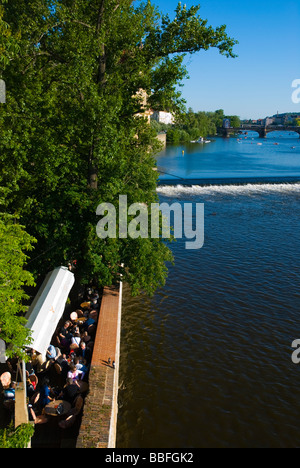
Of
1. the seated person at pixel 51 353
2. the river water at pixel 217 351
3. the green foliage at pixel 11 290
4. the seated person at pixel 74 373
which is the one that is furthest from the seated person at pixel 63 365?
the green foliage at pixel 11 290

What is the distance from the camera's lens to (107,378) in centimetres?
1184

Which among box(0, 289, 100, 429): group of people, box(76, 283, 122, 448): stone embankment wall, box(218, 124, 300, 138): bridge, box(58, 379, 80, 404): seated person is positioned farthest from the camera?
box(218, 124, 300, 138): bridge

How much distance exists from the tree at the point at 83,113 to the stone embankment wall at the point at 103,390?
1760 mm

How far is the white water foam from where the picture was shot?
Result: 160ft

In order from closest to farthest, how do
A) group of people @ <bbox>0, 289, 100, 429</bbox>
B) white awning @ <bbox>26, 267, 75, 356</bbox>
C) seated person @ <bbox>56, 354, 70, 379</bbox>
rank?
1. group of people @ <bbox>0, 289, 100, 429</bbox>
2. white awning @ <bbox>26, 267, 75, 356</bbox>
3. seated person @ <bbox>56, 354, 70, 379</bbox>

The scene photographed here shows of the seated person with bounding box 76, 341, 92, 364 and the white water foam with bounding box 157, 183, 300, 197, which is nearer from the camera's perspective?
the seated person with bounding box 76, 341, 92, 364

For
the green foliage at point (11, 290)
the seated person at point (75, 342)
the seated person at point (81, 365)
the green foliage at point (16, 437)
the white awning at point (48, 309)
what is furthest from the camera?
the seated person at point (75, 342)

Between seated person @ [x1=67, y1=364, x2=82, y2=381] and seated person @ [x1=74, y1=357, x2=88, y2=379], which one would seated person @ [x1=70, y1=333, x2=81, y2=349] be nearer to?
seated person @ [x1=74, y1=357, x2=88, y2=379]

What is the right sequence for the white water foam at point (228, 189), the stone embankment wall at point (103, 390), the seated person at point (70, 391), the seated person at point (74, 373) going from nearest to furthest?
the stone embankment wall at point (103, 390), the seated person at point (70, 391), the seated person at point (74, 373), the white water foam at point (228, 189)

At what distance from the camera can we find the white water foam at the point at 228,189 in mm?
48906

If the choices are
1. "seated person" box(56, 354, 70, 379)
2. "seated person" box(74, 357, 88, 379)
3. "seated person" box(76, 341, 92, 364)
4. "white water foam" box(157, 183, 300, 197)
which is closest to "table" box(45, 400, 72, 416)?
"seated person" box(74, 357, 88, 379)

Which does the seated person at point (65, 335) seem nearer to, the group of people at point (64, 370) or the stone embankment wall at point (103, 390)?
the group of people at point (64, 370)

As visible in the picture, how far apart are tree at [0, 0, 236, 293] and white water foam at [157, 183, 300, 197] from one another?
3096cm

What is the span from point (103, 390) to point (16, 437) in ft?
10.7
